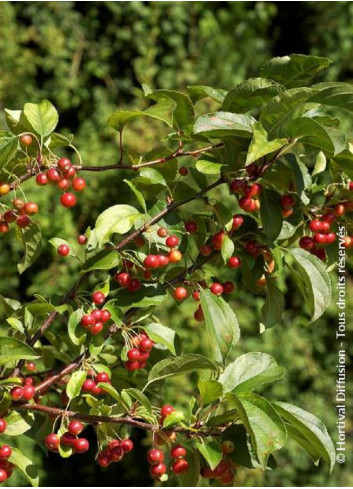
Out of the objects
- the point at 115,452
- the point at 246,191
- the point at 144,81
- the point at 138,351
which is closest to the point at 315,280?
the point at 246,191

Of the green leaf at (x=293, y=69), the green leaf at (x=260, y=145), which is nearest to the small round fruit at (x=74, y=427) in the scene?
the green leaf at (x=260, y=145)

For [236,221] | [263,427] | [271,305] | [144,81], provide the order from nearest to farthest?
[263,427], [236,221], [271,305], [144,81]

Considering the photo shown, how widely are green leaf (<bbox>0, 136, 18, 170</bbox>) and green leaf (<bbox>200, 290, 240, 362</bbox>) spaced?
0.34 m

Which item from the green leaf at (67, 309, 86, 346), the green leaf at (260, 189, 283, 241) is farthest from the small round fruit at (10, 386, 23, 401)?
the green leaf at (260, 189, 283, 241)

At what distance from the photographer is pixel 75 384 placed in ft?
3.38

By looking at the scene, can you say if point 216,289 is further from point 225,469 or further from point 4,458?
point 4,458

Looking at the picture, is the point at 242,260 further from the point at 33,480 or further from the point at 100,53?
the point at 100,53

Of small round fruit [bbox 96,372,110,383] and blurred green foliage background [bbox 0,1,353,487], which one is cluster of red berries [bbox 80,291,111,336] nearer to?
small round fruit [bbox 96,372,110,383]

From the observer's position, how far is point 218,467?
1058mm

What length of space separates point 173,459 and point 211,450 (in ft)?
0.26

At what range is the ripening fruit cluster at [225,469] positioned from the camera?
1.02m

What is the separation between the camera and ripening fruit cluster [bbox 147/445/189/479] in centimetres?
103

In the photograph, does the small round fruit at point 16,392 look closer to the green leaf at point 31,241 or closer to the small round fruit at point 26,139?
the green leaf at point 31,241

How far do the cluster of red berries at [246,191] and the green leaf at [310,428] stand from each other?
0.28 m
